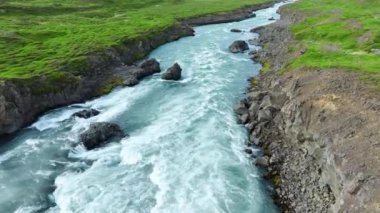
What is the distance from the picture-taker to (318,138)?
3762 cm

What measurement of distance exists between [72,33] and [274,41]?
43.3 metres

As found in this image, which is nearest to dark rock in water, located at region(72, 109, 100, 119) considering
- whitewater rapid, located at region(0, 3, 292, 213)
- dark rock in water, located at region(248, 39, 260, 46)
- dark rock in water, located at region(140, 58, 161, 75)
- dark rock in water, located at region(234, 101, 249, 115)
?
whitewater rapid, located at region(0, 3, 292, 213)

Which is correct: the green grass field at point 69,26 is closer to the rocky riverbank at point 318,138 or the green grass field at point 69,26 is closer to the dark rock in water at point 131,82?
the dark rock in water at point 131,82

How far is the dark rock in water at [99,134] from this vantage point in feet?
152

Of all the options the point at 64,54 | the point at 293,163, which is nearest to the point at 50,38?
the point at 64,54

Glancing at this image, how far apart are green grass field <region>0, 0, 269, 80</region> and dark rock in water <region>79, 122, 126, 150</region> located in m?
17.5

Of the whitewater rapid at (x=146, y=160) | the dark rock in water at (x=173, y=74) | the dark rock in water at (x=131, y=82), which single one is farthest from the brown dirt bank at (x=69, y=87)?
the dark rock in water at (x=173, y=74)

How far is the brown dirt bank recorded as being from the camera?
5234cm

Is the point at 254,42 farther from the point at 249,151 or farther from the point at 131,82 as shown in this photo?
the point at 249,151

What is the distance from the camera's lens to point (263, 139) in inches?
1794

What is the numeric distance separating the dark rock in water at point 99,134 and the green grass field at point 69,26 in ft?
57.4

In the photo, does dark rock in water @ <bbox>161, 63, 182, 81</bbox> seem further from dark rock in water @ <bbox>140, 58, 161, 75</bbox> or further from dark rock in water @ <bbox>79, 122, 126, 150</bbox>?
dark rock in water @ <bbox>79, 122, 126, 150</bbox>

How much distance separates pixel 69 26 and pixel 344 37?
61.2m

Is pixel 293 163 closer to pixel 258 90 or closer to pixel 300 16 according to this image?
pixel 258 90
